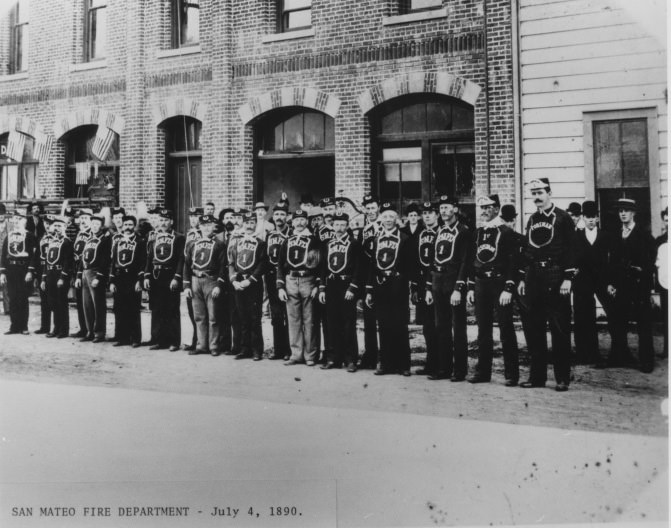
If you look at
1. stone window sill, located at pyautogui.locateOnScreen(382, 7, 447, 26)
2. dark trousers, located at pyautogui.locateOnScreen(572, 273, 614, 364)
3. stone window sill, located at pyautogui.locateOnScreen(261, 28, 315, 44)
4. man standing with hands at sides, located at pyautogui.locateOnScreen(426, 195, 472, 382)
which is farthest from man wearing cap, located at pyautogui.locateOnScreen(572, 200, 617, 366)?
stone window sill, located at pyautogui.locateOnScreen(261, 28, 315, 44)

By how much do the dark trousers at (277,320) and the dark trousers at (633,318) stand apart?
115 inches

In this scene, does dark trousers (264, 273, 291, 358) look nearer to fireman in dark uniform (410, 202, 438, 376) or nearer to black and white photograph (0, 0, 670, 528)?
black and white photograph (0, 0, 670, 528)

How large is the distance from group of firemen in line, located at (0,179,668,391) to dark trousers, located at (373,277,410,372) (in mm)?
13

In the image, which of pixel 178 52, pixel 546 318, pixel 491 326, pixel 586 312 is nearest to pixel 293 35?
pixel 178 52

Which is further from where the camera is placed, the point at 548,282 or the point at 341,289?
the point at 341,289

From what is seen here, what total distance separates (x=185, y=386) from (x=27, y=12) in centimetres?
367

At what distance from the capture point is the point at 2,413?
4.26 meters

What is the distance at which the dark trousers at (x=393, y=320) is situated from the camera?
16.9ft

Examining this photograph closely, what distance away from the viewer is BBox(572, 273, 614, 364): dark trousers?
14.8 feet

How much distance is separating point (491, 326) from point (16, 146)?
4.91m

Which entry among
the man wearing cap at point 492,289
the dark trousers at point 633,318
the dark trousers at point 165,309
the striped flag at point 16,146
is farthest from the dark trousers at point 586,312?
the striped flag at point 16,146

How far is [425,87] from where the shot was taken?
6.65 meters

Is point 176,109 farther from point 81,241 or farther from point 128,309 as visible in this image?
point 128,309

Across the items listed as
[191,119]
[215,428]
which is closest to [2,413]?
[215,428]
